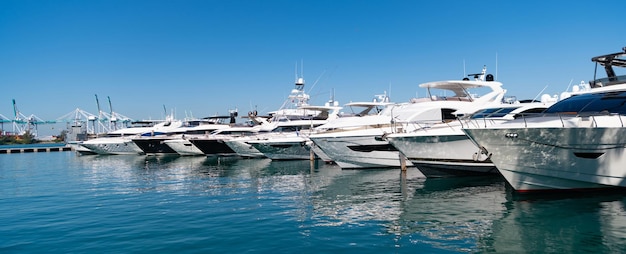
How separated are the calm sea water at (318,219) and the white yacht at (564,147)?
2.07ft

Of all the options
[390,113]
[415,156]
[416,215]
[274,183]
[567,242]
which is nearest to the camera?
[567,242]

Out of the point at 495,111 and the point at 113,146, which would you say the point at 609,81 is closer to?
the point at 495,111

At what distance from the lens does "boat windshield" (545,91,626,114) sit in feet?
43.2

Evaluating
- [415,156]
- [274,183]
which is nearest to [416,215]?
[415,156]

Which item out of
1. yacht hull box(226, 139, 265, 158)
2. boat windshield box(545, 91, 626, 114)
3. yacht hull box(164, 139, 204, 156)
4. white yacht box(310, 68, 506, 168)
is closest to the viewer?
boat windshield box(545, 91, 626, 114)

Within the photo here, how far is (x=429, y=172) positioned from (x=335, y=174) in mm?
5399

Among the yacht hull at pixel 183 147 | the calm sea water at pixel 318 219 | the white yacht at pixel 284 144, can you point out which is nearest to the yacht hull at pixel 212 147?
the yacht hull at pixel 183 147

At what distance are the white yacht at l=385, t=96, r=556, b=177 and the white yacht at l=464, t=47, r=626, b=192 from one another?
9.74 ft

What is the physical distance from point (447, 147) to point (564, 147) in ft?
16.3

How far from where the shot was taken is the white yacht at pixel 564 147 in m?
12.3

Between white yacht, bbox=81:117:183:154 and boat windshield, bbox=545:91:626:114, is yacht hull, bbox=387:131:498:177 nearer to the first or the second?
boat windshield, bbox=545:91:626:114

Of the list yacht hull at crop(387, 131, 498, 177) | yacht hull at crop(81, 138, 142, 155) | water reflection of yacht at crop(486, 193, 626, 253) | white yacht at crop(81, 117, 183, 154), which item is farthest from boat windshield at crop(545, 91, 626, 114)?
yacht hull at crop(81, 138, 142, 155)

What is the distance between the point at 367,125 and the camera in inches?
927

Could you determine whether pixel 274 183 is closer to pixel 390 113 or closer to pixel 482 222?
pixel 390 113
